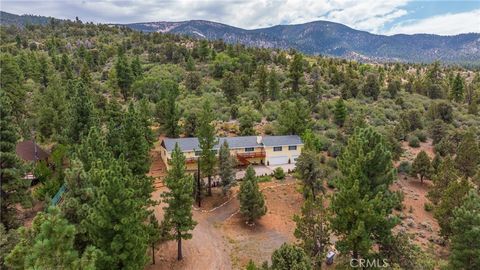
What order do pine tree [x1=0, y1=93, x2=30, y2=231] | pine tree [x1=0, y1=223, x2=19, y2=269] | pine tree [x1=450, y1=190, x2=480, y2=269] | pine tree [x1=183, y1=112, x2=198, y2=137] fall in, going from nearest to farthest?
pine tree [x1=0, y1=223, x2=19, y2=269] < pine tree [x1=450, y1=190, x2=480, y2=269] < pine tree [x1=0, y1=93, x2=30, y2=231] < pine tree [x1=183, y1=112, x2=198, y2=137]

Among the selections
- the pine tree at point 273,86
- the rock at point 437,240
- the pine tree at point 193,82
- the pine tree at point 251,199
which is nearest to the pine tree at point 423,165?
the rock at point 437,240

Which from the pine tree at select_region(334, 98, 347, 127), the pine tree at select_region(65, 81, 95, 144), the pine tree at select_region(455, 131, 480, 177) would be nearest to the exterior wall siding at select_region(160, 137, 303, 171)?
the pine tree at select_region(65, 81, 95, 144)

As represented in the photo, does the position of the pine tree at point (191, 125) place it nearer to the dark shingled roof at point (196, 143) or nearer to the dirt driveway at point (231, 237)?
the dark shingled roof at point (196, 143)

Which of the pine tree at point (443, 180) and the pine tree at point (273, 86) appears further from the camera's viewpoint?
the pine tree at point (273, 86)

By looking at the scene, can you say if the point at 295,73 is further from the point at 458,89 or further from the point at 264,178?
the point at 458,89

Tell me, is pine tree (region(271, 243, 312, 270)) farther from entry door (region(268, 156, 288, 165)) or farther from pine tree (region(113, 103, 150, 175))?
entry door (region(268, 156, 288, 165))

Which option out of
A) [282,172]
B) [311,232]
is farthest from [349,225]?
[282,172]
